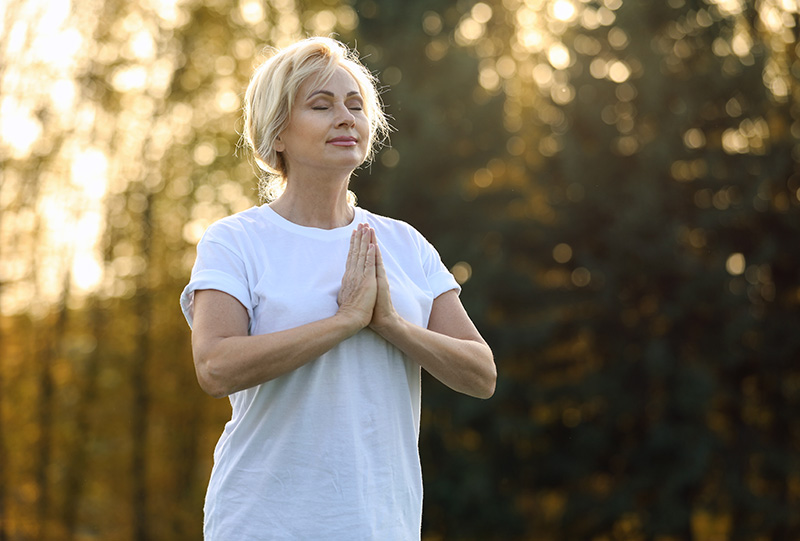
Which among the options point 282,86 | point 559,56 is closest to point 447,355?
point 282,86

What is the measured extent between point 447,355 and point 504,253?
11161mm

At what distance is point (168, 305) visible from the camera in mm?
13195

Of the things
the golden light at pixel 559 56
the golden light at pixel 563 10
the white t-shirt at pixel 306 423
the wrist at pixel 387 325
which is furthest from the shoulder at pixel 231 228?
the golden light at pixel 563 10

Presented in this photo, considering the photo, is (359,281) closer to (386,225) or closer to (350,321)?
(350,321)

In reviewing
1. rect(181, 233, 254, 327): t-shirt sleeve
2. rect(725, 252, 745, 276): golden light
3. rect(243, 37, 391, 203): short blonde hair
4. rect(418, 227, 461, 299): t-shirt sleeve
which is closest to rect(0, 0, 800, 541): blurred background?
rect(725, 252, 745, 276): golden light

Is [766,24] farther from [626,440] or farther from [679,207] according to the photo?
[626,440]

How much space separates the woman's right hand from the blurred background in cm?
1031

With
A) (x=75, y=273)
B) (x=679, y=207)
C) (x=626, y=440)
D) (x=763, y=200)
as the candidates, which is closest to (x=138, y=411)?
(x=75, y=273)

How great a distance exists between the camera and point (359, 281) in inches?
76.4

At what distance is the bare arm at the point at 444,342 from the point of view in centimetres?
196

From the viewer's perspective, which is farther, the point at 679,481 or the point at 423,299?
the point at 679,481

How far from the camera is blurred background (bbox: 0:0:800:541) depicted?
39.9 feet

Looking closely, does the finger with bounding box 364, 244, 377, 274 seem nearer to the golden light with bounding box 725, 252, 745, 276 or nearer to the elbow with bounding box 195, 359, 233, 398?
the elbow with bounding box 195, 359, 233, 398

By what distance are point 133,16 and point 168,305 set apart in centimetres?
409
